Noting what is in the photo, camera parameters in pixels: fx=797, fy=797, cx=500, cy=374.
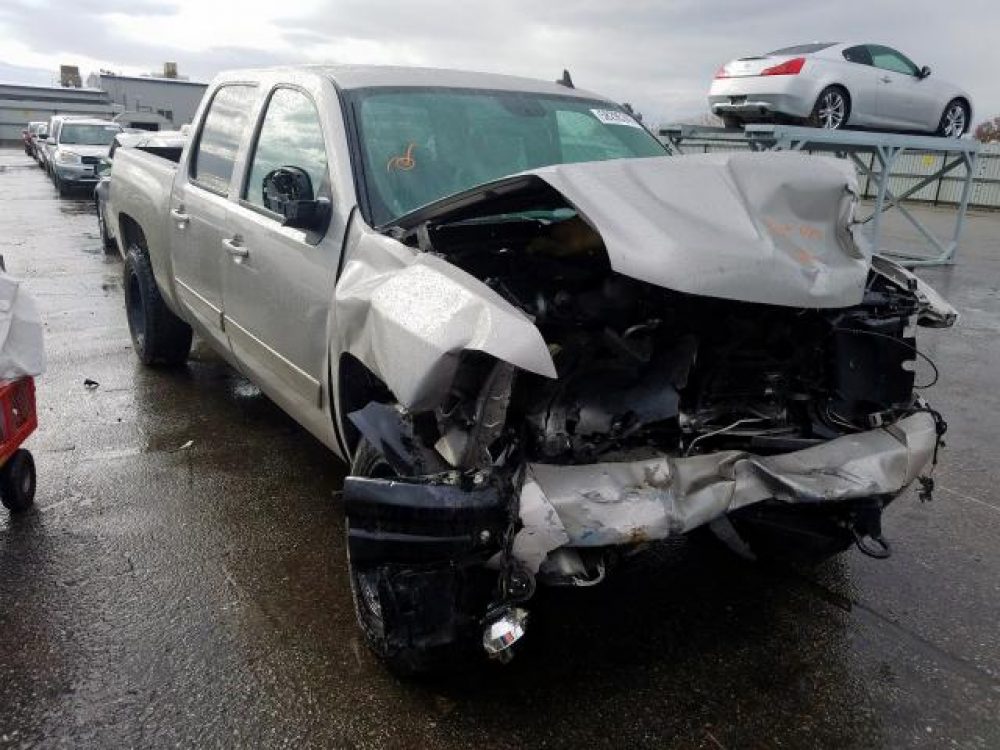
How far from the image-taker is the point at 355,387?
9.17 ft

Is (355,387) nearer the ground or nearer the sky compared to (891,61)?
nearer the ground

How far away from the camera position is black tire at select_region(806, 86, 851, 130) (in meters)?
10.2

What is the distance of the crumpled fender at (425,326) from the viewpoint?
1.97 meters

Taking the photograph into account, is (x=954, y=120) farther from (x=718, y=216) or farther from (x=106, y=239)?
(x=106, y=239)

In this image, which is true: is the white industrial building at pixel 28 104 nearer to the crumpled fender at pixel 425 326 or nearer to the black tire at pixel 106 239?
the black tire at pixel 106 239

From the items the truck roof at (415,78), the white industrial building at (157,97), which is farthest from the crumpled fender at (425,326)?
the white industrial building at (157,97)

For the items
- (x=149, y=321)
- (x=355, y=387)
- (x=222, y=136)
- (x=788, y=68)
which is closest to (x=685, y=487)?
(x=355, y=387)

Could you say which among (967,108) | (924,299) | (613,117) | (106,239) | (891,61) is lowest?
(106,239)

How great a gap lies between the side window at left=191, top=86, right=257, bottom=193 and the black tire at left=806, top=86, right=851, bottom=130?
27.0ft

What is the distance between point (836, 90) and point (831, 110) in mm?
261

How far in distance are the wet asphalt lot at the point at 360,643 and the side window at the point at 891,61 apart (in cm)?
838

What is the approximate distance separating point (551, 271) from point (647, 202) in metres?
0.53

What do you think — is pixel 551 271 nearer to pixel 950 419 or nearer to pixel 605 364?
pixel 605 364

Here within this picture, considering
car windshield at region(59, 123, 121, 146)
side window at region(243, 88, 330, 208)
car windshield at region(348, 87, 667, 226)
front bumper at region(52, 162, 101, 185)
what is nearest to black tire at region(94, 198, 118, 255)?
side window at region(243, 88, 330, 208)
